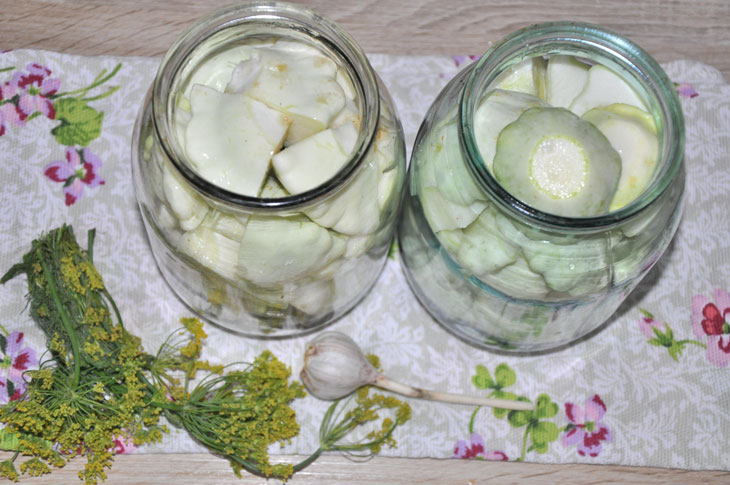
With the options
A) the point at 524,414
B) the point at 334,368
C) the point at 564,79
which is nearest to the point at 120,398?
the point at 334,368

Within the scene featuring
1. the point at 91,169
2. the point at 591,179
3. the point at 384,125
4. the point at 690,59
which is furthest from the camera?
the point at 690,59

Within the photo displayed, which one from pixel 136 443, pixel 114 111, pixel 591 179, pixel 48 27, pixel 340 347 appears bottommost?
pixel 136 443

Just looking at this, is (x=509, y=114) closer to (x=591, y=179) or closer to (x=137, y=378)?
(x=591, y=179)

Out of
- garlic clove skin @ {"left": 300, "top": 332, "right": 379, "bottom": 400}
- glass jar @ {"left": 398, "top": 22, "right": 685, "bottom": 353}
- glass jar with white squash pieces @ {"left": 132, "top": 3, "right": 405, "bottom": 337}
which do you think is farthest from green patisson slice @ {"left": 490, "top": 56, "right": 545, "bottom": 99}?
garlic clove skin @ {"left": 300, "top": 332, "right": 379, "bottom": 400}

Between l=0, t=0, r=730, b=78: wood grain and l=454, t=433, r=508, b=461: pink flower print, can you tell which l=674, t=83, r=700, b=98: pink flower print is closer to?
l=0, t=0, r=730, b=78: wood grain

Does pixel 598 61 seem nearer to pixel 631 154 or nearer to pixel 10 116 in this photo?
pixel 631 154

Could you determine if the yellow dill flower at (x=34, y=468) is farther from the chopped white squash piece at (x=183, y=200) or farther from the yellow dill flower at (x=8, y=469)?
the chopped white squash piece at (x=183, y=200)

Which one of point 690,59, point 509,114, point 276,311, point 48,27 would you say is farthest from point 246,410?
point 690,59
